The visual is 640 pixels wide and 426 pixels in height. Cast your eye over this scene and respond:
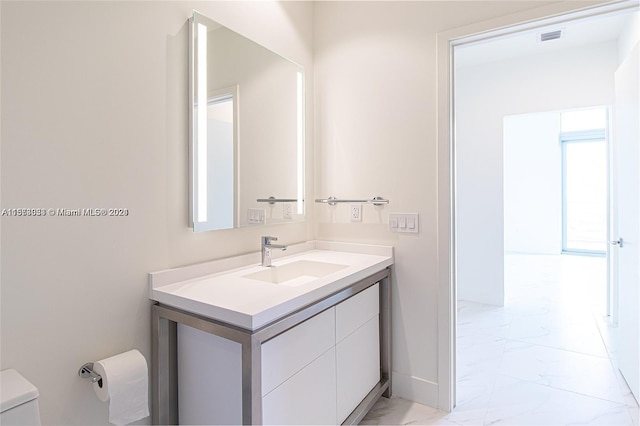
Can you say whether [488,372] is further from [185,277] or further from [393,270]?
[185,277]

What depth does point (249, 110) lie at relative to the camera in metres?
1.89

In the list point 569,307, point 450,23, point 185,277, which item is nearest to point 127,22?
point 185,277

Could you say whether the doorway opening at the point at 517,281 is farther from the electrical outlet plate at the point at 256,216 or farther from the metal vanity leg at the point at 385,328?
the electrical outlet plate at the point at 256,216

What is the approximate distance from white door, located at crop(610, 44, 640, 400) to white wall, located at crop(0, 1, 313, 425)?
2.34m

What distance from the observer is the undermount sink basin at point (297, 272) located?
180cm

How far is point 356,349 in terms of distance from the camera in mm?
1741

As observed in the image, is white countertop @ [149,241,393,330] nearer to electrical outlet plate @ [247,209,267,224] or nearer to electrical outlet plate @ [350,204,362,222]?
electrical outlet plate @ [247,209,267,224]

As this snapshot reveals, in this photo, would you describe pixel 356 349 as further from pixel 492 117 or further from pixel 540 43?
pixel 540 43

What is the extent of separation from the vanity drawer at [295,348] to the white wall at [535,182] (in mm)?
6482

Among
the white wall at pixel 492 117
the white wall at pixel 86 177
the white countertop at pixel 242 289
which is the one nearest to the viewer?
the white wall at pixel 86 177

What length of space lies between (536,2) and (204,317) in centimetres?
203

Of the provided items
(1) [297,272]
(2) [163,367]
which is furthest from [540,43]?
(2) [163,367]

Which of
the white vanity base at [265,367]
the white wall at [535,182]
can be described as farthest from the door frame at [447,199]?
the white wall at [535,182]

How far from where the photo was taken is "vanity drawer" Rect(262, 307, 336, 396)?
1.21 m
